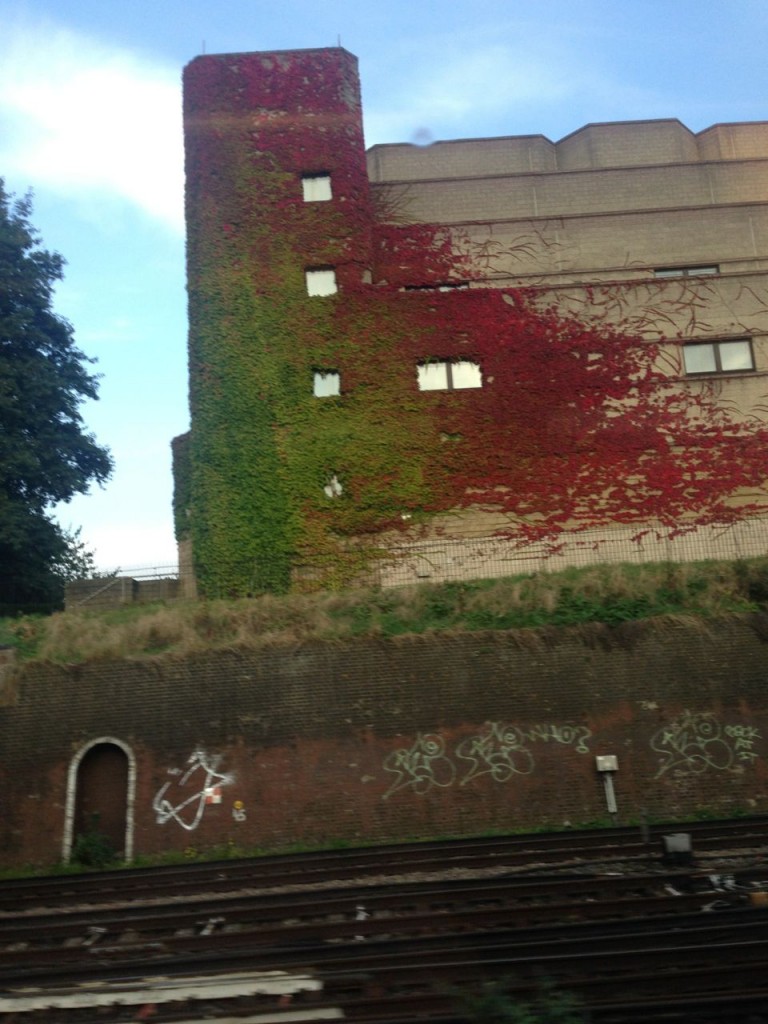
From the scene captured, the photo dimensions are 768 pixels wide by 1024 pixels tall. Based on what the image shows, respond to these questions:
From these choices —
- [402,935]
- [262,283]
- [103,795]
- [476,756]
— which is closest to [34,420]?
[262,283]

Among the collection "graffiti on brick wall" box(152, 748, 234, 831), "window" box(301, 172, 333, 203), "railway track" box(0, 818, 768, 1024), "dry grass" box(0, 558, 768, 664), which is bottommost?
"railway track" box(0, 818, 768, 1024)

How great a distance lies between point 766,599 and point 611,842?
8.21 meters

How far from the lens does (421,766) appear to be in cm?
1697

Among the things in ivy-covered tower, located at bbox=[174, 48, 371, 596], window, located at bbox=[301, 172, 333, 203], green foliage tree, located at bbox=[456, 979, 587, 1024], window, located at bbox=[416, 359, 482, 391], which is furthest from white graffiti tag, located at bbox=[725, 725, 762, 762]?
window, located at bbox=[301, 172, 333, 203]

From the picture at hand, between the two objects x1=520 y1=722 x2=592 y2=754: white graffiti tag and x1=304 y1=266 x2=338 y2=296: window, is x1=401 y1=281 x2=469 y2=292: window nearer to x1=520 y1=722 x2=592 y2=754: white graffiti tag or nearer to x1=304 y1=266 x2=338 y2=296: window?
x1=304 y1=266 x2=338 y2=296: window

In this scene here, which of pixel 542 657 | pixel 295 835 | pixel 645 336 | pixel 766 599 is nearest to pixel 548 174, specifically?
pixel 645 336

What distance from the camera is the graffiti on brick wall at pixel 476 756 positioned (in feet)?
55.4

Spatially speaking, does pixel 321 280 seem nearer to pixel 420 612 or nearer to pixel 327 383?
pixel 327 383

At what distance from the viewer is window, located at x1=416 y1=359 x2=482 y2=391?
28391mm

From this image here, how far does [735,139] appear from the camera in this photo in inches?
1517

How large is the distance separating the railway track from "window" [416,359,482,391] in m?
16.8

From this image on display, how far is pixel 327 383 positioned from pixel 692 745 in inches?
618

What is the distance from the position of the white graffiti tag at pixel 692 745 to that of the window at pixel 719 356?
15.0m

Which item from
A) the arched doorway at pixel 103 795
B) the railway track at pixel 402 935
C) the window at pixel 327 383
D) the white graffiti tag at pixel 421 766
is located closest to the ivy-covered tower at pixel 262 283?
the window at pixel 327 383
